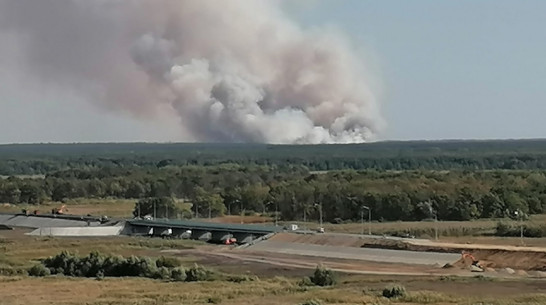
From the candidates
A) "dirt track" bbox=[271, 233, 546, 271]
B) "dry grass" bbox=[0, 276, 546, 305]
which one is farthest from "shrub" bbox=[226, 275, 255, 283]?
"dirt track" bbox=[271, 233, 546, 271]

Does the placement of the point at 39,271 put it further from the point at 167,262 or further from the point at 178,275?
the point at 178,275

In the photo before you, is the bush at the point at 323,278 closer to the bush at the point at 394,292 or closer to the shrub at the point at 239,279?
the shrub at the point at 239,279

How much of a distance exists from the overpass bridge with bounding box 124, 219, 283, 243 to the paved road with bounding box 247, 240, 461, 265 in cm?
661

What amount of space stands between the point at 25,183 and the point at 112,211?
36078 millimetres

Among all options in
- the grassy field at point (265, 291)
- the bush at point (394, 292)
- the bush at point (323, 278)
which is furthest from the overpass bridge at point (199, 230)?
the bush at point (394, 292)

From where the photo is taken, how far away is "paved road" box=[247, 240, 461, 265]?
276 ft

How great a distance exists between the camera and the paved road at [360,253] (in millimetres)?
84250

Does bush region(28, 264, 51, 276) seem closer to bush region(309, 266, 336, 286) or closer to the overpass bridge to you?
bush region(309, 266, 336, 286)

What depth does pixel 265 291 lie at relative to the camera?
61.4m

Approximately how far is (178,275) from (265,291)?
10599mm

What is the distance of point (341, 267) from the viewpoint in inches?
3204

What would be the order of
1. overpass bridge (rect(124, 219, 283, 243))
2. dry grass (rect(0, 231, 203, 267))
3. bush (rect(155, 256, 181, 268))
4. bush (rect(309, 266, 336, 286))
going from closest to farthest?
1. bush (rect(309, 266, 336, 286))
2. bush (rect(155, 256, 181, 268))
3. dry grass (rect(0, 231, 203, 267))
4. overpass bridge (rect(124, 219, 283, 243))

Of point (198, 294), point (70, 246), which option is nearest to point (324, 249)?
point (70, 246)

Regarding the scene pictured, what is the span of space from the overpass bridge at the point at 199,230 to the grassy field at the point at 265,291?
1107 inches
